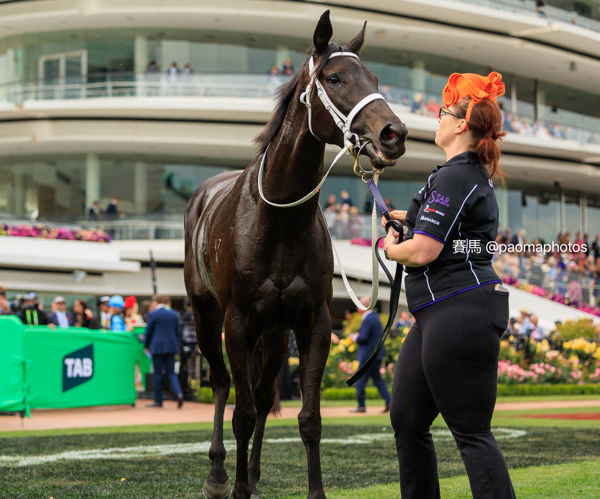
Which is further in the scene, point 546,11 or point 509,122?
point 546,11

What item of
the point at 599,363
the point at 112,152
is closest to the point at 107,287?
the point at 112,152

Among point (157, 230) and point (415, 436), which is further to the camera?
point (157, 230)

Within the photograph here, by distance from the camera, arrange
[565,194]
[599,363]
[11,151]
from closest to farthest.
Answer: [599,363] < [11,151] < [565,194]

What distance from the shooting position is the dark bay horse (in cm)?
409

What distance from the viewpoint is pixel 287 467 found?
6.40 meters

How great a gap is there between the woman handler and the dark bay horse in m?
0.65

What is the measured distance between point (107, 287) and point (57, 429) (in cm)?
1761

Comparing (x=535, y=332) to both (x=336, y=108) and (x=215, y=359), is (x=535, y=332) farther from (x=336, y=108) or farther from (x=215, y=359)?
(x=336, y=108)

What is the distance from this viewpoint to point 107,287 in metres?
27.4

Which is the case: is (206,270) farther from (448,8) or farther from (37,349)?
(448,8)

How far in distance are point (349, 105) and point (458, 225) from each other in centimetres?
106

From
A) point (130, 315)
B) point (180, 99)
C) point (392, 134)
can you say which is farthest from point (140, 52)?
point (392, 134)

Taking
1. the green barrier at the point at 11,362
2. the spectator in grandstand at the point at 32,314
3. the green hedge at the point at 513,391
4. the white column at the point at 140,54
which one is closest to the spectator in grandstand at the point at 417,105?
the white column at the point at 140,54

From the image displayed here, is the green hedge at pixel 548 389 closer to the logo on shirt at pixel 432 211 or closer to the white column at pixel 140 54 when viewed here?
the logo on shirt at pixel 432 211
